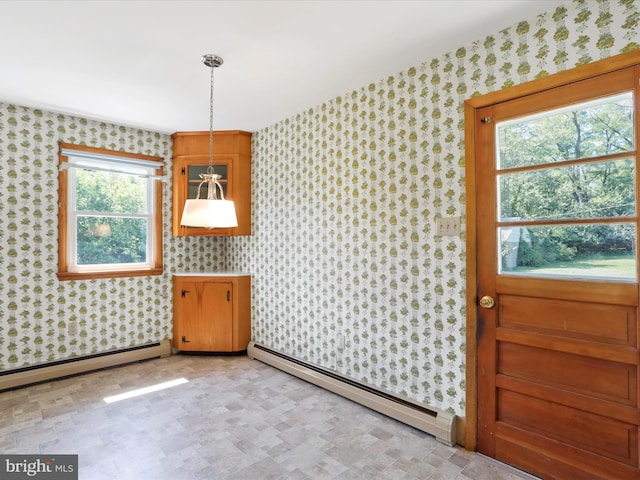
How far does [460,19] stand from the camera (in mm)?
1880

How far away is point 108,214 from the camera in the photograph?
11.7 feet

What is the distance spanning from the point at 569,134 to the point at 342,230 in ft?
5.46

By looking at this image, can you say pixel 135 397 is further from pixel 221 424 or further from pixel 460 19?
pixel 460 19

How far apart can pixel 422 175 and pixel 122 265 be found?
3292 mm

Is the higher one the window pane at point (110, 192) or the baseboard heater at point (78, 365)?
the window pane at point (110, 192)

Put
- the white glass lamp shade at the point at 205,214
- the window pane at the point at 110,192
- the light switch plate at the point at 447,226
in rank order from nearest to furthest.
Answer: the white glass lamp shade at the point at 205,214 → the light switch plate at the point at 447,226 → the window pane at the point at 110,192

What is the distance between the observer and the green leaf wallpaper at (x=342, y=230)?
2.12 meters

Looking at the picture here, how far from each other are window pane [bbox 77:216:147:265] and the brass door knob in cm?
353

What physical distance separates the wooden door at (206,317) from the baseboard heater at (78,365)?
0.97ft

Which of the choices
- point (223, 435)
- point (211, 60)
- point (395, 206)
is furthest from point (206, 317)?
point (211, 60)

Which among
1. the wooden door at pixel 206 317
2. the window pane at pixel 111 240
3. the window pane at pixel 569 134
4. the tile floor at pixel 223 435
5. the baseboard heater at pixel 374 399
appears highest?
the window pane at pixel 569 134

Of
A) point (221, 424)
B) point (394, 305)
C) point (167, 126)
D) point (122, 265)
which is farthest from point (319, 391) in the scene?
point (167, 126)

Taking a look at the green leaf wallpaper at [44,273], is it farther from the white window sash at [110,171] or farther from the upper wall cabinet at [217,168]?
the upper wall cabinet at [217,168]

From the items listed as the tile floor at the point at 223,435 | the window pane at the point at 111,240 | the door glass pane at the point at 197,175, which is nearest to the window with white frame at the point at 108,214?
the window pane at the point at 111,240
